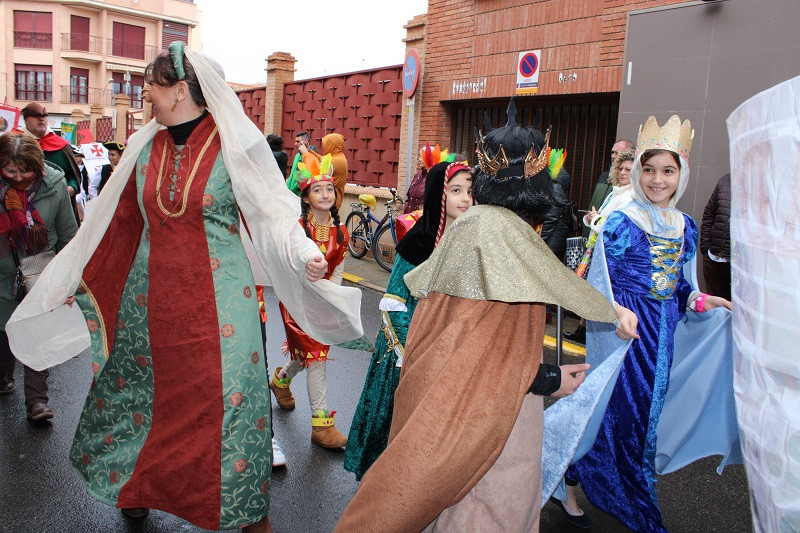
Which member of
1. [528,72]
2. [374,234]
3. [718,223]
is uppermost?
[528,72]

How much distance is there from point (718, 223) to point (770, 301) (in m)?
5.63

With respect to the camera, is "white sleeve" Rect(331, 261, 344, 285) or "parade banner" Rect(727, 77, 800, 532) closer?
"parade banner" Rect(727, 77, 800, 532)

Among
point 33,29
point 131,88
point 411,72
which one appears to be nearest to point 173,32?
point 131,88

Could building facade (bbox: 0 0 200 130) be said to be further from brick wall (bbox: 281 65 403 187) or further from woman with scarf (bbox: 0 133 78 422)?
woman with scarf (bbox: 0 133 78 422)

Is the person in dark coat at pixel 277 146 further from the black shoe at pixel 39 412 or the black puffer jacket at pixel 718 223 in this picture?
the black shoe at pixel 39 412

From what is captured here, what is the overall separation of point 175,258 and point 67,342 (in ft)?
2.92

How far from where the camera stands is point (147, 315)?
3.03 m

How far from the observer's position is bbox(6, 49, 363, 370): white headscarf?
2.96m

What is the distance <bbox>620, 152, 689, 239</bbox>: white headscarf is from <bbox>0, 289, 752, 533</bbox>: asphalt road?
4.42 ft

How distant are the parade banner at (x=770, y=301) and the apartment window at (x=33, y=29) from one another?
52.3 m

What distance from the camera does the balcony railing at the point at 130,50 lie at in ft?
158

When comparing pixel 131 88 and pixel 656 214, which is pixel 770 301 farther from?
pixel 131 88

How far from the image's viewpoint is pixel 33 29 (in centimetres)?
4675

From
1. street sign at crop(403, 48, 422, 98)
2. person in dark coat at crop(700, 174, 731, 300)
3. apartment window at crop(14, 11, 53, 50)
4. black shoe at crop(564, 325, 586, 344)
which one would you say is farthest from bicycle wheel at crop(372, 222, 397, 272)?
apartment window at crop(14, 11, 53, 50)
